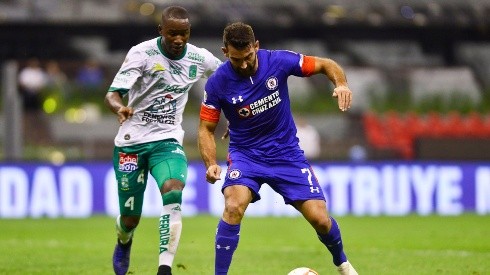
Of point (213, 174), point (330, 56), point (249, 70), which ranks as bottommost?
point (213, 174)

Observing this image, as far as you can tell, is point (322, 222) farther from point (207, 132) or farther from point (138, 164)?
point (138, 164)

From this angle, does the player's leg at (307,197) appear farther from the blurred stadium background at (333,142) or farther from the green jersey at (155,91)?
the blurred stadium background at (333,142)

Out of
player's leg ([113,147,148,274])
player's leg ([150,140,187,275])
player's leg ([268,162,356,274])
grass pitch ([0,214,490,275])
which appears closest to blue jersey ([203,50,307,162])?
player's leg ([268,162,356,274])

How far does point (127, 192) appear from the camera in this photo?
1065 centimetres

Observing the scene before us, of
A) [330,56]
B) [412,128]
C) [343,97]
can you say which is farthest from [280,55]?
[330,56]

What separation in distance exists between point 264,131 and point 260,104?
26 cm

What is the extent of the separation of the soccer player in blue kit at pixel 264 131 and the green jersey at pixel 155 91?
109cm

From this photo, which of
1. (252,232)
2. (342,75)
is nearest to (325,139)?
(252,232)

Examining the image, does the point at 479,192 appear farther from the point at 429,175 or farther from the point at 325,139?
the point at 325,139

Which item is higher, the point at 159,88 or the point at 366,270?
the point at 159,88

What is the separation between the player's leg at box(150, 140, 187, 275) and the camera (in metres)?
9.81

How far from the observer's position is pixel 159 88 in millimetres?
10539

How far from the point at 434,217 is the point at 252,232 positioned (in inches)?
179

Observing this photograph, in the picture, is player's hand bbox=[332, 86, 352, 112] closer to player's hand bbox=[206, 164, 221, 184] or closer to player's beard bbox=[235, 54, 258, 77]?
player's beard bbox=[235, 54, 258, 77]
